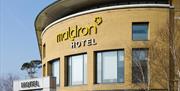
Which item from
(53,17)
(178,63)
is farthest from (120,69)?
(53,17)

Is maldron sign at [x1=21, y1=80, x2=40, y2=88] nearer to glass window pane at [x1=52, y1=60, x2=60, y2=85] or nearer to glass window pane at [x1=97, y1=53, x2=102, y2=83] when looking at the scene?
glass window pane at [x1=52, y1=60, x2=60, y2=85]

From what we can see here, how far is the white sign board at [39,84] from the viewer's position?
149 feet

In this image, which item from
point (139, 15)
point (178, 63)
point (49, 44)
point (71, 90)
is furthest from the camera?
point (49, 44)

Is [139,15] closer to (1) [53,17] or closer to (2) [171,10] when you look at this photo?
(2) [171,10]

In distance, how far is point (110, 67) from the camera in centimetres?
4591

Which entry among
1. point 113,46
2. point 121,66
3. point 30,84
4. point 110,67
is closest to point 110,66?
point 110,67

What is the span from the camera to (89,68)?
47.0 meters

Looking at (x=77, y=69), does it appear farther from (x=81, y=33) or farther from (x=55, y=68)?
(x=55, y=68)

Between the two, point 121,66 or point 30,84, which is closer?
point 121,66

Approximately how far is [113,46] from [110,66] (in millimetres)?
1948

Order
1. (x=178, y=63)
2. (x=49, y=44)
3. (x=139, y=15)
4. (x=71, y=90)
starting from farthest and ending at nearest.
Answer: (x=49, y=44)
(x=71, y=90)
(x=139, y=15)
(x=178, y=63)

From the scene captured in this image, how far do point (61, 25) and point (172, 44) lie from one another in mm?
12886

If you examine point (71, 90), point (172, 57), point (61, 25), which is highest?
point (61, 25)

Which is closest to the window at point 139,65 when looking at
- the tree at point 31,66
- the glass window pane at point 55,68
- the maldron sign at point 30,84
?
the maldron sign at point 30,84
